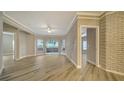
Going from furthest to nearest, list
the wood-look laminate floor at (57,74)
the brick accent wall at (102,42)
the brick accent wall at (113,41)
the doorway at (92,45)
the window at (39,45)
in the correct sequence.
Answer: the window at (39,45) < the doorway at (92,45) < the brick accent wall at (102,42) < the brick accent wall at (113,41) < the wood-look laminate floor at (57,74)

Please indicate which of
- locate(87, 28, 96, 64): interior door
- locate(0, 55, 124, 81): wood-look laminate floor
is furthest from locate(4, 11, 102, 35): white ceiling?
locate(0, 55, 124, 81): wood-look laminate floor

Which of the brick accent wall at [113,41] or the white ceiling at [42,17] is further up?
the white ceiling at [42,17]

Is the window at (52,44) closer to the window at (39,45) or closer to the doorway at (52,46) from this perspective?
the doorway at (52,46)

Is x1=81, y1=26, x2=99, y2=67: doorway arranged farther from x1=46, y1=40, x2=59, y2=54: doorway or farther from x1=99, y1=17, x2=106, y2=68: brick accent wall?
x1=46, y1=40, x2=59, y2=54: doorway

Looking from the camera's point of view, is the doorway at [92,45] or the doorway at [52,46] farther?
the doorway at [52,46]

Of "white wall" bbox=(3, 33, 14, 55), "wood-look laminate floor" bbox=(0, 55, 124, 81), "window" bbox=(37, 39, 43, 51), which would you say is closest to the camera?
"wood-look laminate floor" bbox=(0, 55, 124, 81)

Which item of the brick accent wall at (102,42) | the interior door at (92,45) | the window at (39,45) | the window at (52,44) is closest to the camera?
the brick accent wall at (102,42)

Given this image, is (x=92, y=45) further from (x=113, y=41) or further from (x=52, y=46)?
(x=52, y=46)

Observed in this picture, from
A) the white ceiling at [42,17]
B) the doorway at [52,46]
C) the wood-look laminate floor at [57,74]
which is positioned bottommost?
the wood-look laminate floor at [57,74]

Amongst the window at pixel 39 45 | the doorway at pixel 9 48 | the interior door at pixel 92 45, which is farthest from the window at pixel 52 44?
the interior door at pixel 92 45

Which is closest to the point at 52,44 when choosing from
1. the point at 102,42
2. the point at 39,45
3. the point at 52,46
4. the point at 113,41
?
the point at 52,46
